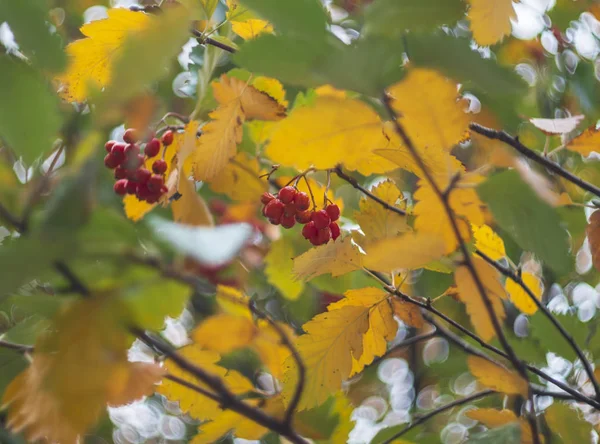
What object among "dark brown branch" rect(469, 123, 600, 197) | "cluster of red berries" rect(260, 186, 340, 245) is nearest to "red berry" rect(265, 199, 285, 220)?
"cluster of red berries" rect(260, 186, 340, 245)

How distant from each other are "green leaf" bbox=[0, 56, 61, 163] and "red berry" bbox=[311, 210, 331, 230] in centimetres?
57

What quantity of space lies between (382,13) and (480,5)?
280 millimetres

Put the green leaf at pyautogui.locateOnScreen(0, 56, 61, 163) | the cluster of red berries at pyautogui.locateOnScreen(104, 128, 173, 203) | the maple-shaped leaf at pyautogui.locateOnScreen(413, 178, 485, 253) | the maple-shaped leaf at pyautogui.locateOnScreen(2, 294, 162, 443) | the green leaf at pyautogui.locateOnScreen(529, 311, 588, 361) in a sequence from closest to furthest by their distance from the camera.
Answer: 1. the maple-shaped leaf at pyautogui.locateOnScreen(2, 294, 162, 443)
2. the green leaf at pyautogui.locateOnScreen(0, 56, 61, 163)
3. the maple-shaped leaf at pyautogui.locateOnScreen(413, 178, 485, 253)
4. the cluster of red berries at pyautogui.locateOnScreen(104, 128, 173, 203)
5. the green leaf at pyautogui.locateOnScreen(529, 311, 588, 361)

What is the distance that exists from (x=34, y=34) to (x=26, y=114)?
87mm

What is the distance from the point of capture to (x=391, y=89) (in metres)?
0.60

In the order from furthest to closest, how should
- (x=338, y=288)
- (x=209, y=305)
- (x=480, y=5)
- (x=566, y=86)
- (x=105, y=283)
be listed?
(x=209, y=305)
(x=566, y=86)
(x=338, y=288)
(x=480, y=5)
(x=105, y=283)

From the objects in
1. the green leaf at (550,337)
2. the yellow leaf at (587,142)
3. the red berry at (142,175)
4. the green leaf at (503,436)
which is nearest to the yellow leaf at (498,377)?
the green leaf at (503,436)

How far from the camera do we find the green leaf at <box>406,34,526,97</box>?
22.6 inches

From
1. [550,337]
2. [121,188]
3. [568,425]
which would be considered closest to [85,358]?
[121,188]

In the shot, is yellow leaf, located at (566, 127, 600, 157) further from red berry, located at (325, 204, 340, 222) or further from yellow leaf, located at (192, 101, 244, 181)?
yellow leaf, located at (192, 101, 244, 181)

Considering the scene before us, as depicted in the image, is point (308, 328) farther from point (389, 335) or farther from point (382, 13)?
point (382, 13)

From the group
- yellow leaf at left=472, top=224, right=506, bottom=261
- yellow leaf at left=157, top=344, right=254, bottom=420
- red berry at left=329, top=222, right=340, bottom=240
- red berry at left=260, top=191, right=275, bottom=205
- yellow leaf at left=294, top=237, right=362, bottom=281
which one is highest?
yellow leaf at left=294, top=237, right=362, bottom=281

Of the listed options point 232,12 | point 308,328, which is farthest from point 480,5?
point 308,328

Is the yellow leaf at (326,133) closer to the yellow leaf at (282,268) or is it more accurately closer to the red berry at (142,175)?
the red berry at (142,175)
